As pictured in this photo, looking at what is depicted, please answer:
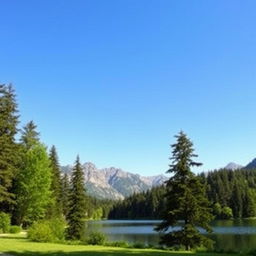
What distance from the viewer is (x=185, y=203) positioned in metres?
31.0

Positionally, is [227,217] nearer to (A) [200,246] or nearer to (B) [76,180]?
(B) [76,180]

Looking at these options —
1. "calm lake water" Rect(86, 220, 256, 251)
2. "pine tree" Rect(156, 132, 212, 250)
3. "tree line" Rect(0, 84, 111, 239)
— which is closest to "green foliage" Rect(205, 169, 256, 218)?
"calm lake water" Rect(86, 220, 256, 251)

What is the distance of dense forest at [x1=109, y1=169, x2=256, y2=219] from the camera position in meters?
133

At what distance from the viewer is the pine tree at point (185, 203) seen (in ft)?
100.0

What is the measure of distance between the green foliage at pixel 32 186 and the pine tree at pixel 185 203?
2233 cm

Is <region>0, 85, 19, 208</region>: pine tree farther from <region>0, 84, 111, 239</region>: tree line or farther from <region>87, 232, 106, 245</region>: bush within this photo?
<region>87, 232, 106, 245</region>: bush

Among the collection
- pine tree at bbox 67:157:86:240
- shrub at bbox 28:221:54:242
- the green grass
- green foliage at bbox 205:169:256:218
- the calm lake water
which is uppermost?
green foliage at bbox 205:169:256:218

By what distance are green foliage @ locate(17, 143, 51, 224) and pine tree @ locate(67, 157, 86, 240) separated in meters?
4.07

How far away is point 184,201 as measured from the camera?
31031 millimetres

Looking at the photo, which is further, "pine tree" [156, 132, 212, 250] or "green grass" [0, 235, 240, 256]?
"pine tree" [156, 132, 212, 250]

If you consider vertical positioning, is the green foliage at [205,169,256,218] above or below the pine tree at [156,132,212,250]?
above

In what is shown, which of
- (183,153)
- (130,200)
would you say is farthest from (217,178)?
(183,153)

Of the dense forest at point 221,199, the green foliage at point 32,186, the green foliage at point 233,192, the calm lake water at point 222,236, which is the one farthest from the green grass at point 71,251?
the green foliage at point 233,192

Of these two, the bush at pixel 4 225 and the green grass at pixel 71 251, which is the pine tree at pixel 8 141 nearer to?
the bush at pixel 4 225
